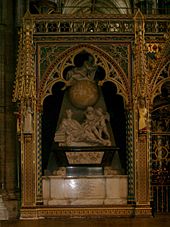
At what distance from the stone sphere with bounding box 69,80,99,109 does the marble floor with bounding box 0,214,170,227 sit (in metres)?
3.03

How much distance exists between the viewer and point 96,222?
1507 centimetres

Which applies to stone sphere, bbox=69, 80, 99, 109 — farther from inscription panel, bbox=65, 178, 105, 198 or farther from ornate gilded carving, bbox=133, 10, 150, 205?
inscription panel, bbox=65, 178, 105, 198

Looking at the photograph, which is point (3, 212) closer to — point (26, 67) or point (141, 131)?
point (26, 67)

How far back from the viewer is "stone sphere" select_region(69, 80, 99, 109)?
655 inches

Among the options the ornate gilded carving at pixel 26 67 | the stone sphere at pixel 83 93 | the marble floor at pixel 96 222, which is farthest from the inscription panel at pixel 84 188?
the ornate gilded carving at pixel 26 67

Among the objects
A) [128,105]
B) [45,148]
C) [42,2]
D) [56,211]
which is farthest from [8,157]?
[42,2]

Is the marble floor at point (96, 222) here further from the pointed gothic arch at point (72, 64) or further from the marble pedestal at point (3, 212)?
the pointed gothic arch at point (72, 64)

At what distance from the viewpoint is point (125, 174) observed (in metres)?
16.7

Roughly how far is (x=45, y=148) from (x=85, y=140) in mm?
1230

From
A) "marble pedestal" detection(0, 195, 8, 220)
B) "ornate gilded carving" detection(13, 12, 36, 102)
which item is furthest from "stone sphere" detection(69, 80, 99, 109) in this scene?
"marble pedestal" detection(0, 195, 8, 220)

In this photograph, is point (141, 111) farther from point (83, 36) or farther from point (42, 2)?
point (42, 2)

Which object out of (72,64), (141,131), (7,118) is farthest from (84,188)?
(72,64)

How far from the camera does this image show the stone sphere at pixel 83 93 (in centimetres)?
1664

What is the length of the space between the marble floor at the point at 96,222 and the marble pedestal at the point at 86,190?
72cm
